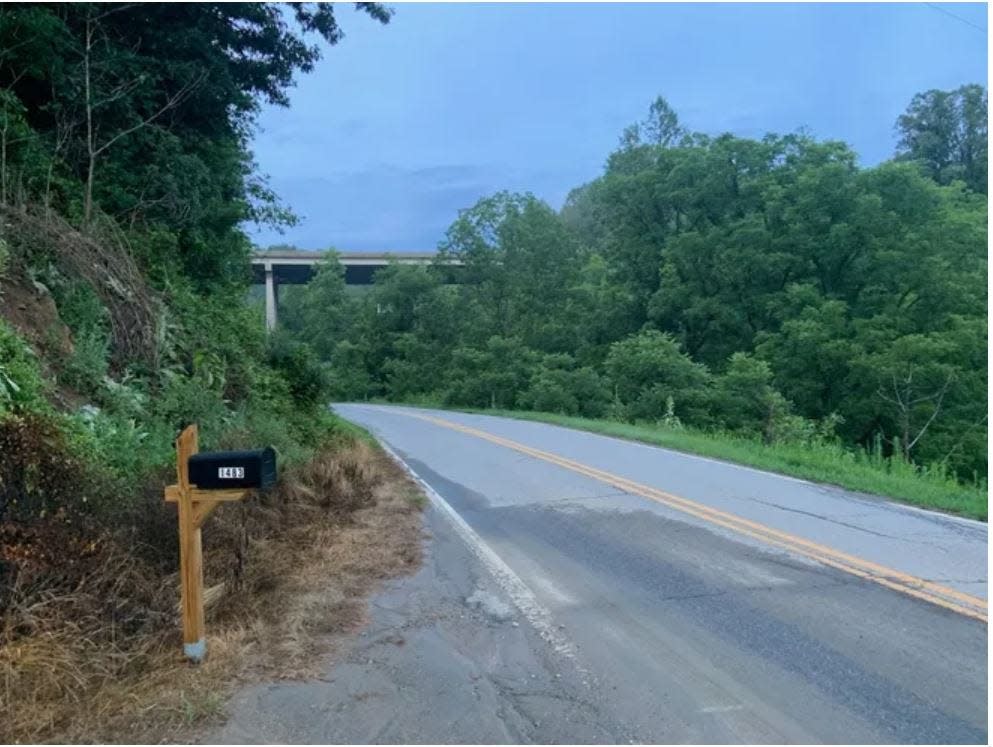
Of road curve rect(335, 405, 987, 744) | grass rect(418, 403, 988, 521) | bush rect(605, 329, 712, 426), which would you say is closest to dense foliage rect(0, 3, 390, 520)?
road curve rect(335, 405, 987, 744)

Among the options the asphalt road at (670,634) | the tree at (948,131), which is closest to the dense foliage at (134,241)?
the asphalt road at (670,634)

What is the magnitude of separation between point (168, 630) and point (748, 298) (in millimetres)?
33967

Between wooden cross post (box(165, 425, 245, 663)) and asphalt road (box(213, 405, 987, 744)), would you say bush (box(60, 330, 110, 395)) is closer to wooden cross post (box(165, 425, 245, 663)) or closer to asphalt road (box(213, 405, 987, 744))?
asphalt road (box(213, 405, 987, 744))

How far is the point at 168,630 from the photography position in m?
4.87

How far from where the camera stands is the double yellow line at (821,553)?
595cm

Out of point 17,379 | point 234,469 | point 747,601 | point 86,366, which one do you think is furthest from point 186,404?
point 747,601

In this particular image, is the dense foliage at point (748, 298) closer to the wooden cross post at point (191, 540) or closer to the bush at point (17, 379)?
the bush at point (17, 379)

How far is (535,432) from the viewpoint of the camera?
837 inches

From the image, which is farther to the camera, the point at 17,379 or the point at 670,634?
the point at 17,379

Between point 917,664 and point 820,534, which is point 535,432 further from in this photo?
point 917,664

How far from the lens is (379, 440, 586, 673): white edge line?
5387 mm

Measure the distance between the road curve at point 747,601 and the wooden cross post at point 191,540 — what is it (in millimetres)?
2151

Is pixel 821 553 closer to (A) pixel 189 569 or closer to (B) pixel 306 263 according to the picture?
(A) pixel 189 569

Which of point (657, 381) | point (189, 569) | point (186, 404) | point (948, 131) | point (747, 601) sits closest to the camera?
point (189, 569)
